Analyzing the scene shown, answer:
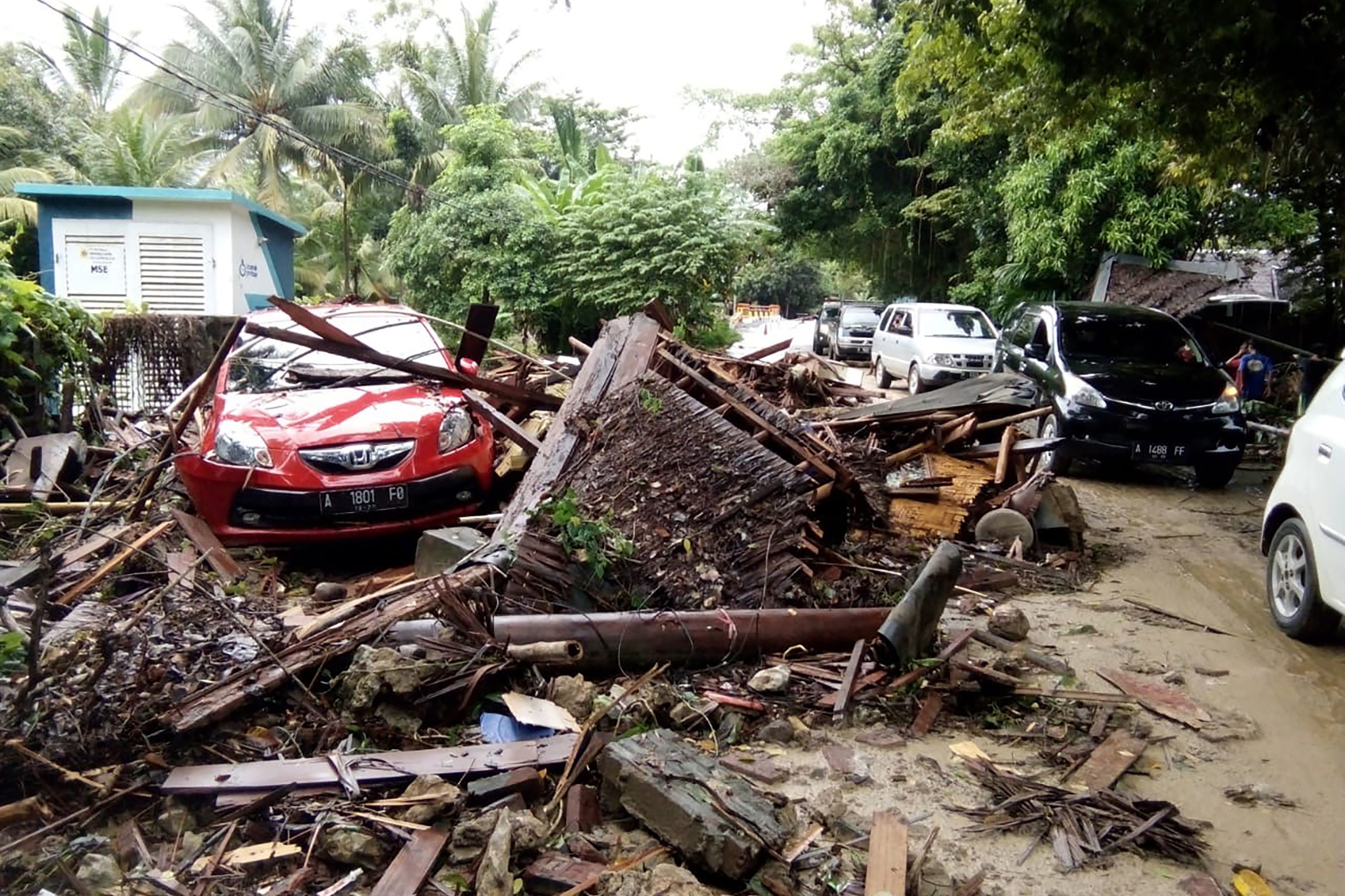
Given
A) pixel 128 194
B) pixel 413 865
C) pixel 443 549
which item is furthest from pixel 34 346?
pixel 128 194

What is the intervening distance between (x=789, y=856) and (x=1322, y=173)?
9.42 meters

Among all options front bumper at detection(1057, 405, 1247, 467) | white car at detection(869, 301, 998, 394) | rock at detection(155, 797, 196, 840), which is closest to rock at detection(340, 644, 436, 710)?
rock at detection(155, 797, 196, 840)

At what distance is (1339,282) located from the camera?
14281 mm

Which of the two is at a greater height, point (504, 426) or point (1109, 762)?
point (504, 426)

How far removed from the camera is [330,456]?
576 centimetres

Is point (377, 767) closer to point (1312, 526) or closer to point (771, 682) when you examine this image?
point (771, 682)

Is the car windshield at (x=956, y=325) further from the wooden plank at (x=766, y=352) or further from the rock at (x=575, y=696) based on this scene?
the rock at (x=575, y=696)

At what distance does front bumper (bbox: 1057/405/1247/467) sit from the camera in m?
8.92

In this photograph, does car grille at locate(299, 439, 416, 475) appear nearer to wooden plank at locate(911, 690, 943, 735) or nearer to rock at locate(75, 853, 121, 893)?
rock at locate(75, 853, 121, 893)

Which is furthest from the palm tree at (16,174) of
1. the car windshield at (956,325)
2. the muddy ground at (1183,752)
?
the muddy ground at (1183,752)

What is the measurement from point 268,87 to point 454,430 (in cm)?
2801

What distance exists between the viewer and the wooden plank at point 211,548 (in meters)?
5.39

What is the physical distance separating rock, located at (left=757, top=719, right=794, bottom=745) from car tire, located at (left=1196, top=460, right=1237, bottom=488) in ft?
23.7

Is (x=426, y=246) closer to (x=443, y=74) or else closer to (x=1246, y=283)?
(x=443, y=74)
